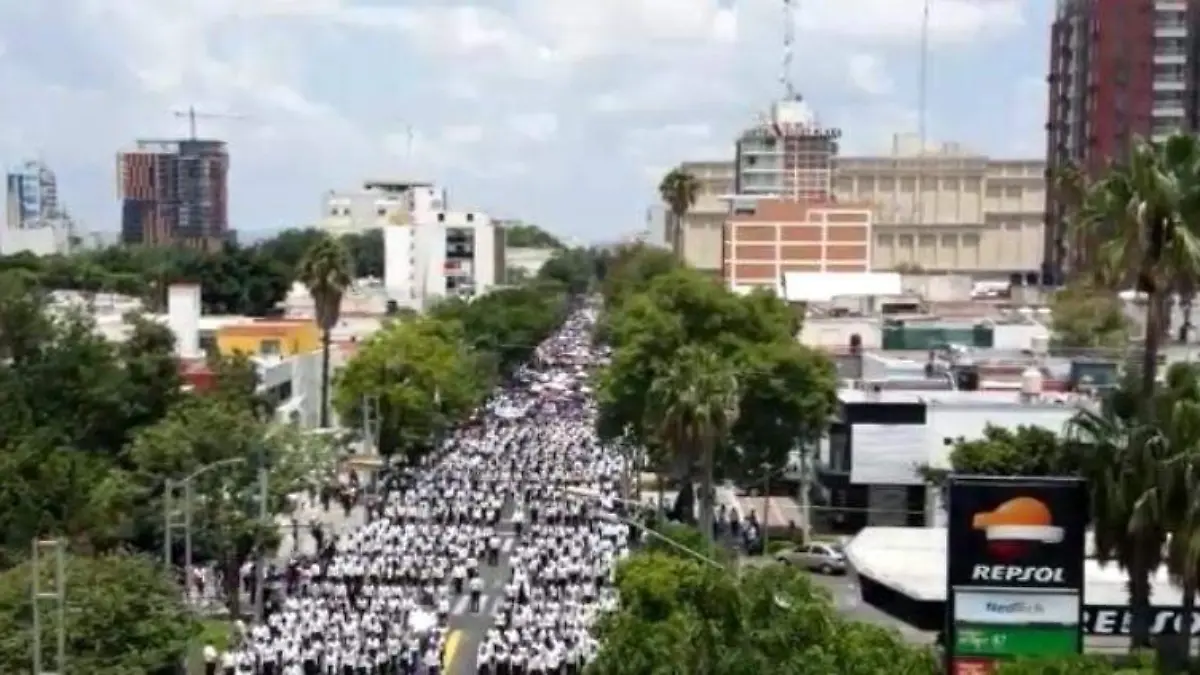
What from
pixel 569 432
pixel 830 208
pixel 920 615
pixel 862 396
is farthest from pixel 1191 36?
Result: pixel 920 615

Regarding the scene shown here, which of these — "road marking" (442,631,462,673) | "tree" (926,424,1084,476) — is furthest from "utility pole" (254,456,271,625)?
"tree" (926,424,1084,476)

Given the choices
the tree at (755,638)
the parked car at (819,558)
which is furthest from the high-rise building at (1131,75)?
the tree at (755,638)

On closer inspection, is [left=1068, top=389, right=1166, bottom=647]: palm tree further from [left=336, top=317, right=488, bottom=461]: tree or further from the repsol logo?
[left=336, top=317, right=488, bottom=461]: tree

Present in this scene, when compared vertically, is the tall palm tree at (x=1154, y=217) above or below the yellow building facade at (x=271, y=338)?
above

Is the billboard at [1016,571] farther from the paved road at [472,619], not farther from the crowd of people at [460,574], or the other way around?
the paved road at [472,619]

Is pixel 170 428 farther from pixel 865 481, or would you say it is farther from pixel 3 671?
pixel 865 481

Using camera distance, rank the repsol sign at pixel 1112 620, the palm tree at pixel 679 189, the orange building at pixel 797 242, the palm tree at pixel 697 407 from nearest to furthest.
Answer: the repsol sign at pixel 1112 620
the palm tree at pixel 697 407
the palm tree at pixel 679 189
the orange building at pixel 797 242
